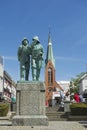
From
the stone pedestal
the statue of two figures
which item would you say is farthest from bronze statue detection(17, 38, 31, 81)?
the stone pedestal

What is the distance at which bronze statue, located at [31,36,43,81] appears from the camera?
17250 millimetres

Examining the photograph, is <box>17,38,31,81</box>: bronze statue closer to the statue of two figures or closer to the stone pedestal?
the statue of two figures

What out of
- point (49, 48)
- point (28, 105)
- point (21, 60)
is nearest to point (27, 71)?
point (21, 60)

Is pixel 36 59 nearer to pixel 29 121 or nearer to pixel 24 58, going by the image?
pixel 24 58

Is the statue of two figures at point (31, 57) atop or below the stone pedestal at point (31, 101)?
atop

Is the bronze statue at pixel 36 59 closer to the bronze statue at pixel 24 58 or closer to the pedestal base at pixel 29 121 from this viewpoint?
the bronze statue at pixel 24 58

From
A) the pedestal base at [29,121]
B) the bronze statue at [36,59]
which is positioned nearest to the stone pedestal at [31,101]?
the pedestal base at [29,121]

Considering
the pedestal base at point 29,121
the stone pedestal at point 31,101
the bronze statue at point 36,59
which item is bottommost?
the pedestal base at point 29,121

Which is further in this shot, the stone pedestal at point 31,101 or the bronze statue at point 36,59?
the bronze statue at point 36,59

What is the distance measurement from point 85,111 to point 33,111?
11.4 m

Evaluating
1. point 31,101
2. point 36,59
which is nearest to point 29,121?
point 31,101

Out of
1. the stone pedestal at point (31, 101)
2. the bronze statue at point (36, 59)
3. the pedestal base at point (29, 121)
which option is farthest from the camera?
the bronze statue at point (36, 59)

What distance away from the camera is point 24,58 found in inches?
692

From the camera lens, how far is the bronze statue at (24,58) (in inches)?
688
